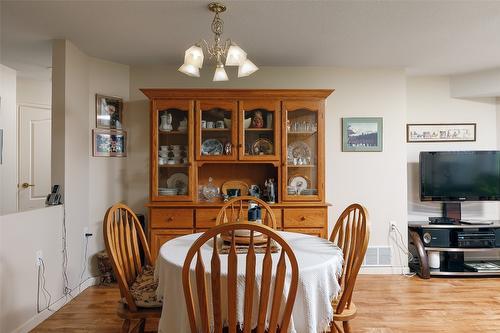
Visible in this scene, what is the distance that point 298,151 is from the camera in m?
3.35

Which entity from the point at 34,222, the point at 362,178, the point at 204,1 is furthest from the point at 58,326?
the point at 362,178

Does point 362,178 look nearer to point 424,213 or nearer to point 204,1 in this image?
point 424,213

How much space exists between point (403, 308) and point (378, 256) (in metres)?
0.95

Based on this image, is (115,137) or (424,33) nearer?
(424,33)

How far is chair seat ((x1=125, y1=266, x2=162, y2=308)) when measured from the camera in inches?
66.6

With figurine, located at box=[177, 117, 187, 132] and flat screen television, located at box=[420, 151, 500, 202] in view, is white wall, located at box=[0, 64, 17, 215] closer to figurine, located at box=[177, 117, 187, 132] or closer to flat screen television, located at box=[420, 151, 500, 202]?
figurine, located at box=[177, 117, 187, 132]

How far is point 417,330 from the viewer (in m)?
2.37

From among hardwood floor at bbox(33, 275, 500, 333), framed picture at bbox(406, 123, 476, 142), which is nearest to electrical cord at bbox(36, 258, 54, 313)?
hardwood floor at bbox(33, 275, 500, 333)

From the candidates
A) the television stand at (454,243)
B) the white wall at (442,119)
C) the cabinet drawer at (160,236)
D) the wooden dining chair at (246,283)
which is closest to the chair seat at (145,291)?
the wooden dining chair at (246,283)

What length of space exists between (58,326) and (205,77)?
2.62m

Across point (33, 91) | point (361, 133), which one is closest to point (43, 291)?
point (33, 91)

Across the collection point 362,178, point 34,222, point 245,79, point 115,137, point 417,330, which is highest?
point 245,79

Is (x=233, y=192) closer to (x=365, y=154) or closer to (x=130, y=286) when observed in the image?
(x=365, y=154)

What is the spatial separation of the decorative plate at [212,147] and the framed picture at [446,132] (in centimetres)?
244
